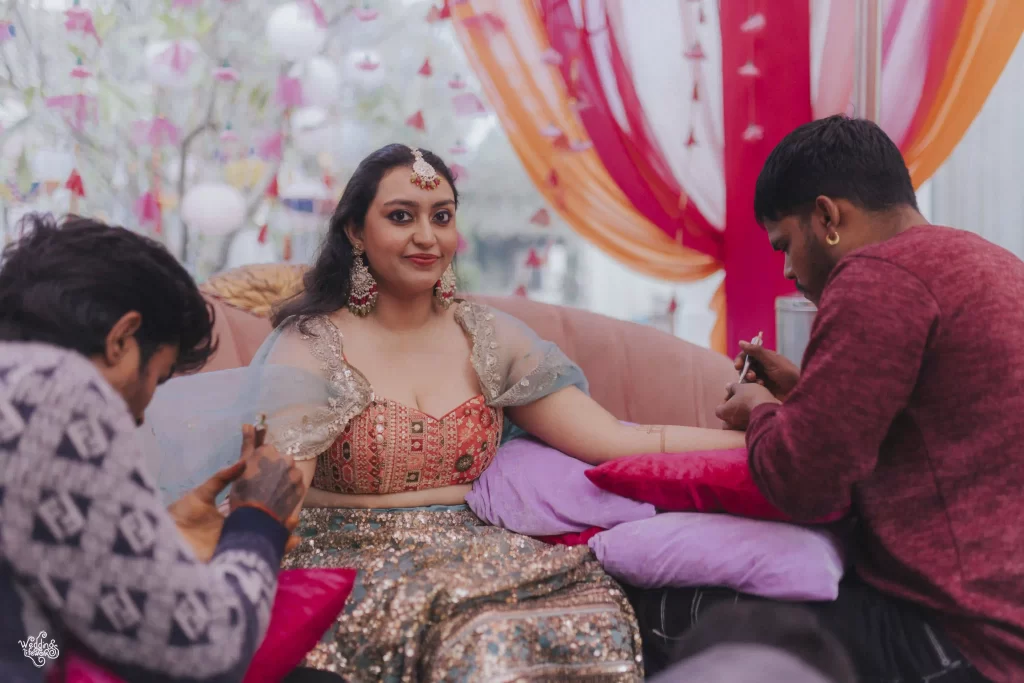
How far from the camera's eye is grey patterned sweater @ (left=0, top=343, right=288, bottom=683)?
0.88m

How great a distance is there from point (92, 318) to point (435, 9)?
213 centimetres

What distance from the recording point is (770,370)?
1674mm

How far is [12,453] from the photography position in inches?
34.7

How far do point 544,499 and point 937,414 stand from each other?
0.80 m

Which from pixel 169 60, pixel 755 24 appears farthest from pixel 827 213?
pixel 169 60

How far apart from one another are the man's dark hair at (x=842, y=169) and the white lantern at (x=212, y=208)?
1.96 m

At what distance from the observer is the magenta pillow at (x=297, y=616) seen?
1.19 meters

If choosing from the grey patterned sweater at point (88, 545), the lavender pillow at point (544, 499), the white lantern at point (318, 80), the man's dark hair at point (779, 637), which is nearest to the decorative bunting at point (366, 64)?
the white lantern at point (318, 80)

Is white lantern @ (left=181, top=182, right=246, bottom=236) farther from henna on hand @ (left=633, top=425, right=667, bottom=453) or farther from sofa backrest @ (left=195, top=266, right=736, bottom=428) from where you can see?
henna on hand @ (left=633, top=425, right=667, bottom=453)

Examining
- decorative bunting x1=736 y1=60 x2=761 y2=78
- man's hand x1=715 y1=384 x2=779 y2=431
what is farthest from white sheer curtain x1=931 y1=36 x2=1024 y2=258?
man's hand x1=715 y1=384 x2=779 y2=431

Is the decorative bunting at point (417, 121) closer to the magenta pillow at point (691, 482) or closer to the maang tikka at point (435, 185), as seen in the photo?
the maang tikka at point (435, 185)

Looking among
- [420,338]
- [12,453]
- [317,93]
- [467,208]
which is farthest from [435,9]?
[12,453]

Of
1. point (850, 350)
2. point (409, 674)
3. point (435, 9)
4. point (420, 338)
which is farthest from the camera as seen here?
point (435, 9)

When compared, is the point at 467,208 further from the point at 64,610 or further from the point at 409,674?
the point at 64,610
